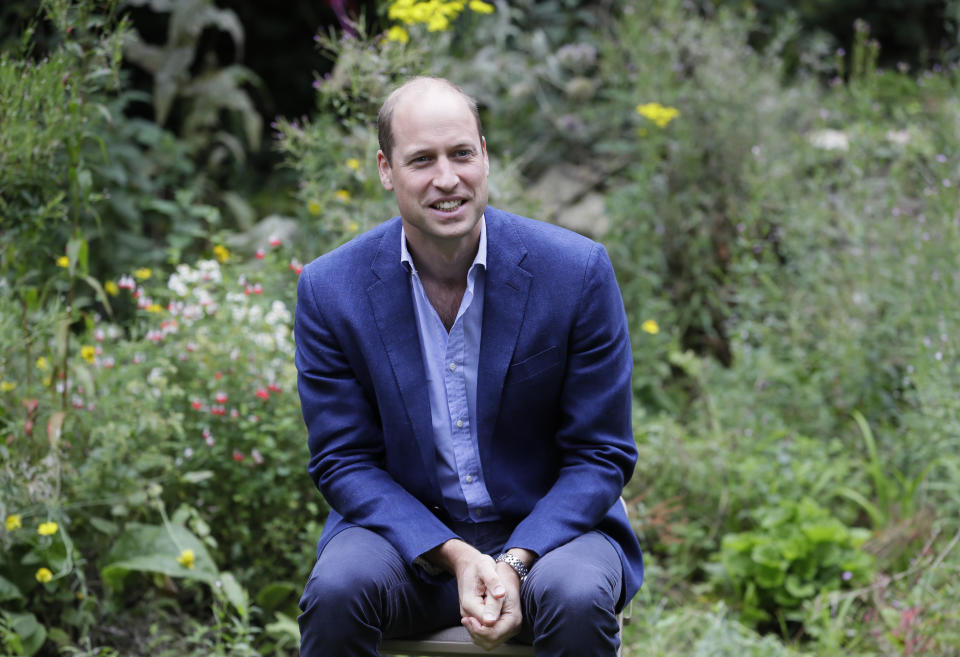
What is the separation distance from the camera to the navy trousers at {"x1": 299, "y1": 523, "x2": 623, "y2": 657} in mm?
1931

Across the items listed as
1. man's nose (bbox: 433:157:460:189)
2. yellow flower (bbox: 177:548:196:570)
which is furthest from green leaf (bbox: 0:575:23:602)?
man's nose (bbox: 433:157:460:189)

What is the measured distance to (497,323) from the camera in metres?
2.18

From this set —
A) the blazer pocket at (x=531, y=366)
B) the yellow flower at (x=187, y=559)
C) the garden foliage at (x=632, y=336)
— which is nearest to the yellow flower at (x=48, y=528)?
the garden foliage at (x=632, y=336)

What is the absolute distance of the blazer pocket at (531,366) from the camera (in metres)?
2.17

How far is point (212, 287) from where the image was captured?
3.49 meters

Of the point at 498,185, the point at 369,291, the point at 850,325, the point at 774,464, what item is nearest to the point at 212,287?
the point at 498,185

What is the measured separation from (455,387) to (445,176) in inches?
17.3

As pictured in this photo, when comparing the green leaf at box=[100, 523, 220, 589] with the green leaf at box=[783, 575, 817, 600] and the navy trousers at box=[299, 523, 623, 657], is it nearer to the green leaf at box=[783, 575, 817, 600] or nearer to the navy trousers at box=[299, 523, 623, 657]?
the navy trousers at box=[299, 523, 623, 657]

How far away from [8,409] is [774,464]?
2.38 meters

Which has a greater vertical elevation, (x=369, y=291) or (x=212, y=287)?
(x=369, y=291)

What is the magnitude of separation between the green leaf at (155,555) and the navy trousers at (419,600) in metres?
0.92

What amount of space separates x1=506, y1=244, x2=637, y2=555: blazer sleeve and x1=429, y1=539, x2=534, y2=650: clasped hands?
3.9 inches

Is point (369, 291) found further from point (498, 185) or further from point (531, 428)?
point (498, 185)

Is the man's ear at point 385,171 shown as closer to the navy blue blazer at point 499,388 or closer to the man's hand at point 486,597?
the navy blue blazer at point 499,388
